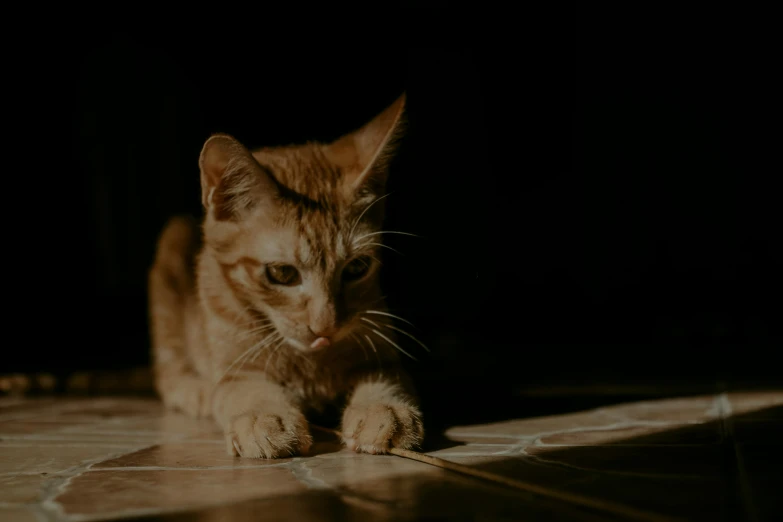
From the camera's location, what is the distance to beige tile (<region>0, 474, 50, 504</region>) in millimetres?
1308

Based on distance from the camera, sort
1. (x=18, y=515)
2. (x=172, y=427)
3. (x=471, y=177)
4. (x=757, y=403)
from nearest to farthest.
Answer: (x=18, y=515), (x=172, y=427), (x=757, y=403), (x=471, y=177)

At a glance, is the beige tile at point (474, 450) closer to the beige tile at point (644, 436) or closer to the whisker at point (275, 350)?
the beige tile at point (644, 436)

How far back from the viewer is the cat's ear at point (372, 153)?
6.54 feet

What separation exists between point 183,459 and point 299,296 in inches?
18.5

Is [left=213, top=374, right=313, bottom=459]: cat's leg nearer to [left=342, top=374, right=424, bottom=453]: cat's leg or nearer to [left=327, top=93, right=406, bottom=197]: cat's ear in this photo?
[left=342, top=374, right=424, bottom=453]: cat's leg

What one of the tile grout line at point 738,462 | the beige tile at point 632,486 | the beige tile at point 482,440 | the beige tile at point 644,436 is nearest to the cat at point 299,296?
the beige tile at point 482,440

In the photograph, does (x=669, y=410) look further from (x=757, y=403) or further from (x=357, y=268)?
(x=357, y=268)

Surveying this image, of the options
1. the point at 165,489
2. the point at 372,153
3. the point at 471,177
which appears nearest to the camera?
the point at 165,489

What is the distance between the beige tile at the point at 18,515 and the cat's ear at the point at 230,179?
91cm

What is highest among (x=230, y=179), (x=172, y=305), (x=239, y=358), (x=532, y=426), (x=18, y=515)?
(x=230, y=179)

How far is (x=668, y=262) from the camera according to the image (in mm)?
5109

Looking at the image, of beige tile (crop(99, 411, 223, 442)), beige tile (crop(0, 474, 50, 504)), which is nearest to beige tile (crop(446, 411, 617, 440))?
beige tile (crop(99, 411, 223, 442))

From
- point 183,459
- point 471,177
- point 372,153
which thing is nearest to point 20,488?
point 183,459

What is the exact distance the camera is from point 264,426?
1.63m
